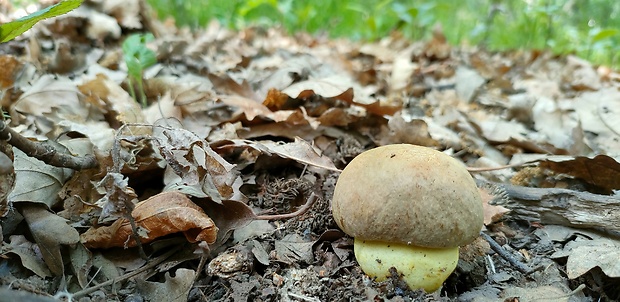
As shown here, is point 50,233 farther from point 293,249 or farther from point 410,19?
point 410,19

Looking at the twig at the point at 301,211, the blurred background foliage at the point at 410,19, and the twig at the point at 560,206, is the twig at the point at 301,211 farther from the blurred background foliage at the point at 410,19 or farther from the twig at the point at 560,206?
the blurred background foliage at the point at 410,19

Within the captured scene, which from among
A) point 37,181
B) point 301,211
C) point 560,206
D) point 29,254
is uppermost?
point 37,181

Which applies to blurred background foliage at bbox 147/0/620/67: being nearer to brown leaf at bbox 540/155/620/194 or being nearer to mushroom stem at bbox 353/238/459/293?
brown leaf at bbox 540/155/620/194

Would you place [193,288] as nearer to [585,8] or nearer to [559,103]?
[559,103]

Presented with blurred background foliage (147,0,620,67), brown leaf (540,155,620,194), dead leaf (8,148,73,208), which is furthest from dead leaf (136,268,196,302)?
blurred background foliage (147,0,620,67)

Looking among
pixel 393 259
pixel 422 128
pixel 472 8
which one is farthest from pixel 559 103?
pixel 472 8

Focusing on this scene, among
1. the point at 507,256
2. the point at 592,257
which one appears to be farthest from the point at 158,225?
the point at 592,257
